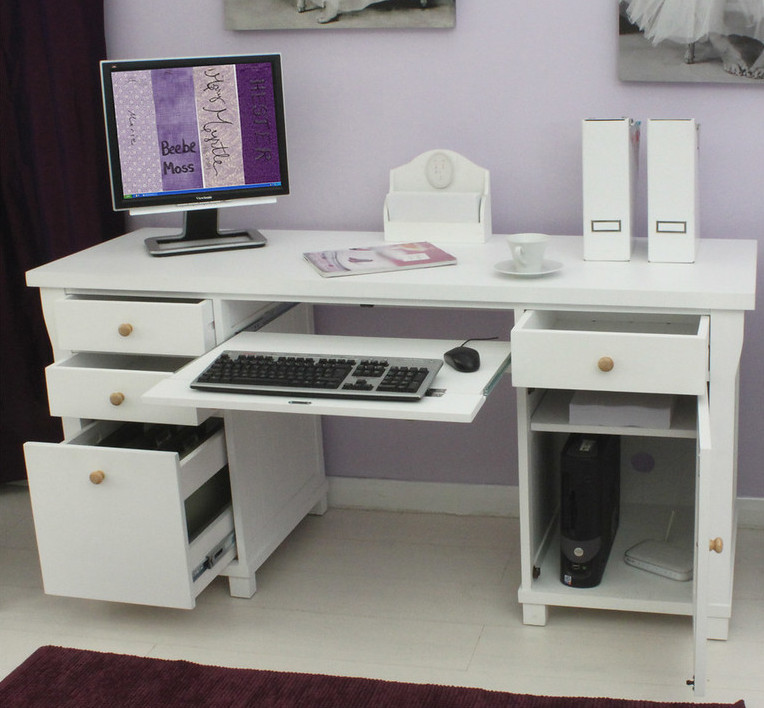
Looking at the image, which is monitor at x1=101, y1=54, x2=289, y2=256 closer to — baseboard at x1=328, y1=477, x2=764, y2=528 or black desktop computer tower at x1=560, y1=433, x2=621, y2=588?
baseboard at x1=328, y1=477, x2=764, y2=528

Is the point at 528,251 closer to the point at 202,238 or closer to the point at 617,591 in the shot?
the point at 617,591

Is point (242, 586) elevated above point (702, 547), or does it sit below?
below

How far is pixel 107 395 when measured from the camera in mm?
2236

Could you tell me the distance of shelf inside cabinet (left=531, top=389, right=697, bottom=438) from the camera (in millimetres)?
2098

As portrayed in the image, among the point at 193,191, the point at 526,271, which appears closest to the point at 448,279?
the point at 526,271

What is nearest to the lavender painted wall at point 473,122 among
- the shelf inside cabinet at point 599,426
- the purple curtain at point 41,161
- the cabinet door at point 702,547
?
the purple curtain at point 41,161

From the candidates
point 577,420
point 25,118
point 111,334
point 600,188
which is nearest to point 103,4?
point 25,118

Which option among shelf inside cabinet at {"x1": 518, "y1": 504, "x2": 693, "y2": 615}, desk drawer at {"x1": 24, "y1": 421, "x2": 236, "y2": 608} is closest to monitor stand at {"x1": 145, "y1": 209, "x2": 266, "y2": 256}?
desk drawer at {"x1": 24, "y1": 421, "x2": 236, "y2": 608}

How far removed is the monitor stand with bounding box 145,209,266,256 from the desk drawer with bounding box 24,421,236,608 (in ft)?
1.47

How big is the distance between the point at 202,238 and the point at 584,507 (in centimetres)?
104

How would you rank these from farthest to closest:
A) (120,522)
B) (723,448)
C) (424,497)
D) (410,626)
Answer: (424,497) < (410,626) < (120,522) < (723,448)

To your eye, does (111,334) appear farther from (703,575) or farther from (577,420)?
(703,575)

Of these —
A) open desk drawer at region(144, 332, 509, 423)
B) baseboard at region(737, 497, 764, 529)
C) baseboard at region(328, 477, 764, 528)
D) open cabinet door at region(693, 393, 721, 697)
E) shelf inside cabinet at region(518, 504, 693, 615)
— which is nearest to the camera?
open cabinet door at region(693, 393, 721, 697)

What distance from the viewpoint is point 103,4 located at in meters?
2.71
